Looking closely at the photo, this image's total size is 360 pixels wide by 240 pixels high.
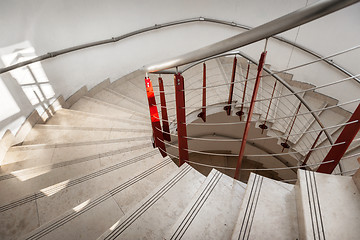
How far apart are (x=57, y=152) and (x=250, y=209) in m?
1.80

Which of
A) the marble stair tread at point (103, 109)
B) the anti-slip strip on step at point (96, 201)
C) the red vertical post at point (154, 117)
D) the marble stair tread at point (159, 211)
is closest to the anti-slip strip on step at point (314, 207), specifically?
the marble stair tread at point (159, 211)

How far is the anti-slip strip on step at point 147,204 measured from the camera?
114 centimetres

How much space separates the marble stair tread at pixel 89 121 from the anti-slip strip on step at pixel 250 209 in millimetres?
1453

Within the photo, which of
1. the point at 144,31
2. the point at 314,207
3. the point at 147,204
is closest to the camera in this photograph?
the point at 314,207

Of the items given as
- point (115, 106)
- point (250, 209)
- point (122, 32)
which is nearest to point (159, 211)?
point (250, 209)

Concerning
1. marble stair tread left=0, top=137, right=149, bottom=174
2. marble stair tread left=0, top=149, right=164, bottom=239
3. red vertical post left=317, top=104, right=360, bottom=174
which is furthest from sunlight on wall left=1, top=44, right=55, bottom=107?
red vertical post left=317, top=104, right=360, bottom=174

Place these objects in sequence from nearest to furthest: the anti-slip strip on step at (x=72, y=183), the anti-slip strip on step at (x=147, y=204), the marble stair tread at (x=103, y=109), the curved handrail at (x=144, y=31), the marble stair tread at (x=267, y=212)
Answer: the marble stair tread at (x=267, y=212) < the anti-slip strip on step at (x=147, y=204) < the anti-slip strip on step at (x=72, y=183) < the curved handrail at (x=144, y=31) < the marble stair tread at (x=103, y=109)

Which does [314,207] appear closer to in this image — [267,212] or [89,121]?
[267,212]

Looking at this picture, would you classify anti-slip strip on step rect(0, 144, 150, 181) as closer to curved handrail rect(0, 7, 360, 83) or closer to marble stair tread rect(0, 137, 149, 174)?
marble stair tread rect(0, 137, 149, 174)

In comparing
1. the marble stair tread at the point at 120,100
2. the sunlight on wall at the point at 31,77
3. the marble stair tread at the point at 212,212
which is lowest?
the marble stair tread at the point at 120,100

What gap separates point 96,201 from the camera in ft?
4.68

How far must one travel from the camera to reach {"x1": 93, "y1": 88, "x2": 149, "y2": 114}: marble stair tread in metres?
2.97

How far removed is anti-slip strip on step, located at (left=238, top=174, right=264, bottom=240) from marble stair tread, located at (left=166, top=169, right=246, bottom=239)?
0.35 ft

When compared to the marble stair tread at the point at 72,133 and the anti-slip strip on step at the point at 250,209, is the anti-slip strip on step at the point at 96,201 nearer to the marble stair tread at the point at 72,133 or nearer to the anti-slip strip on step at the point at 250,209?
the marble stair tread at the point at 72,133
